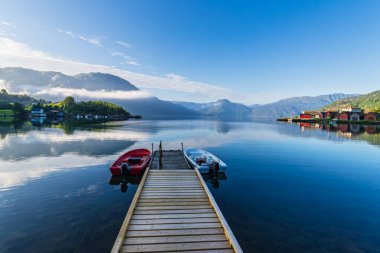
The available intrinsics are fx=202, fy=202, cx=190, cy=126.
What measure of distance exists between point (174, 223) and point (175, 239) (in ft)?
4.86

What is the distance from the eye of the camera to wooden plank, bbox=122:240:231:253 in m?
9.38

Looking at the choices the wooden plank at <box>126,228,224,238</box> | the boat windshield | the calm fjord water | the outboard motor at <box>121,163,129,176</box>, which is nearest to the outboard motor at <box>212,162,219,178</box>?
the calm fjord water

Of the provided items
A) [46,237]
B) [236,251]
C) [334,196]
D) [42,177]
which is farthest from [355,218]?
[42,177]

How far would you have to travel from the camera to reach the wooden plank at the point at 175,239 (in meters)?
9.91

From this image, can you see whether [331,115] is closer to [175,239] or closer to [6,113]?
[175,239]

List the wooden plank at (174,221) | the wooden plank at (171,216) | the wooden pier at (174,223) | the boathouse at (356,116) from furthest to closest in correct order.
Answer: the boathouse at (356,116), the wooden plank at (171,216), the wooden plank at (174,221), the wooden pier at (174,223)

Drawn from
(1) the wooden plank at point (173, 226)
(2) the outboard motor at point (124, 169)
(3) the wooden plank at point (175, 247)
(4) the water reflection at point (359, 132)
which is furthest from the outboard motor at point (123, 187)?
(4) the water reflection at point (359, 132)

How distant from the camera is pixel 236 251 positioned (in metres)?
9.02

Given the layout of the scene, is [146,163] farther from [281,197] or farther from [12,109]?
[12,109]

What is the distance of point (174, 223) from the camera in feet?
38.3

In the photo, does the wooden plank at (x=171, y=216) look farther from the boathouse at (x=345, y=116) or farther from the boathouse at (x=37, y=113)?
the boathouse at (x=37, y=113)

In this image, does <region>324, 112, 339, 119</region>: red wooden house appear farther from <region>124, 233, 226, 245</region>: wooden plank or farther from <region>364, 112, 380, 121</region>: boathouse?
<region>124, 233, 226, 245</region>: wooden plank

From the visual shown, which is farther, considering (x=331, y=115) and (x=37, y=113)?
(x=37, y=113)

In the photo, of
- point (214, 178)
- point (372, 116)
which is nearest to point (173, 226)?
point (214, 178)
